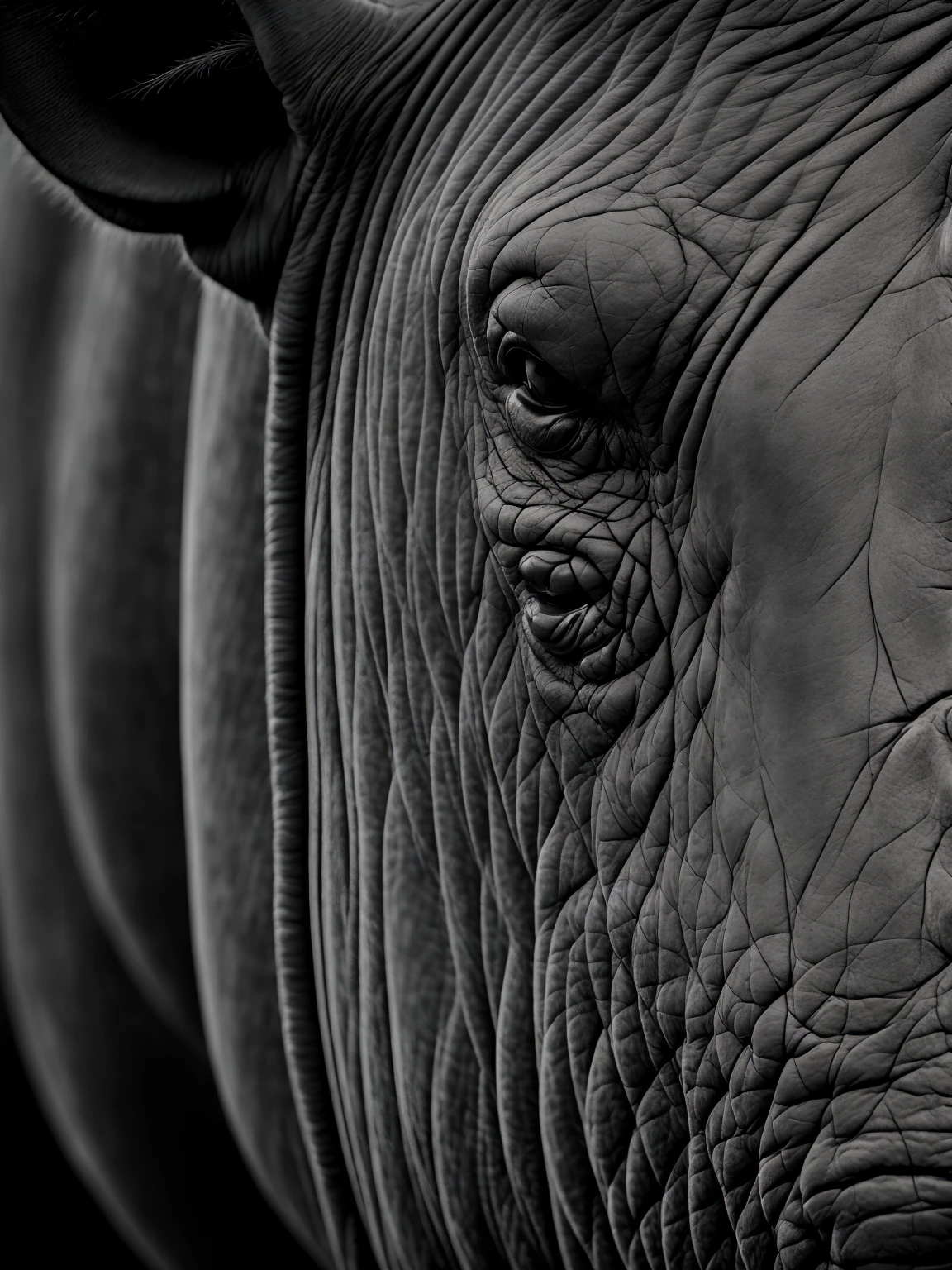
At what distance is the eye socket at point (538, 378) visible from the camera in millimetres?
1708

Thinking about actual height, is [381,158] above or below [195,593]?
above

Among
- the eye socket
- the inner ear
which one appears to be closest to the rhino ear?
the inner ear

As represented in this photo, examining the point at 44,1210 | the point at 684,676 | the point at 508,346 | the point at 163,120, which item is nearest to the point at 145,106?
the point at 163,120

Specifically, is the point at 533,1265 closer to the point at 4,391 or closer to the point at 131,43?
the point at 131,43

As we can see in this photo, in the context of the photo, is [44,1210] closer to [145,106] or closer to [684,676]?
[145,106]

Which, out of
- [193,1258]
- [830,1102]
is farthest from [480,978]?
[193,1258]

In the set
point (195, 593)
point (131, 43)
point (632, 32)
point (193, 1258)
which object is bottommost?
point (193, 1258)

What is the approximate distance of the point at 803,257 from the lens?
1.54 m

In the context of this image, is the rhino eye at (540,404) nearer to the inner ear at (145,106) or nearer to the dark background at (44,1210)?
the inner ear at (145,106)

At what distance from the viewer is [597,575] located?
66.7 inches

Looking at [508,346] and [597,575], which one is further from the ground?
[508,346]

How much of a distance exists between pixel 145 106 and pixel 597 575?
3.68ft

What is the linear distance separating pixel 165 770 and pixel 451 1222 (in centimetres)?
136

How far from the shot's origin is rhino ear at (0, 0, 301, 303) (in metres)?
2.25
